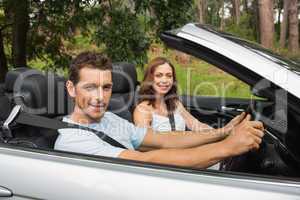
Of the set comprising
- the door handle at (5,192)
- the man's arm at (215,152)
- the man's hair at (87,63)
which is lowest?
the door handle at (5,192)

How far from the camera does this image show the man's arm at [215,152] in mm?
1902

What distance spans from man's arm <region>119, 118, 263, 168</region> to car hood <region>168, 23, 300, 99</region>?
0.59ft

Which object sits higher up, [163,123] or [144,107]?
[144,107]

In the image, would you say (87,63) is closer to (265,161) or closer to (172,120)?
(265,161)

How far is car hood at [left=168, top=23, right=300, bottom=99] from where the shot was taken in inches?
72.6

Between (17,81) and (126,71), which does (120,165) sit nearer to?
(17,81)

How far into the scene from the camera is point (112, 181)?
72.2 inches

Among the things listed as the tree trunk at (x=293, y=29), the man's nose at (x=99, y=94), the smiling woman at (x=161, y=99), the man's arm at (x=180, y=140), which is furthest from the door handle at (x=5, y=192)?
the tree trunk at (x=293, y=29)

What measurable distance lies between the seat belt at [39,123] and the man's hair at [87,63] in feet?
0.73

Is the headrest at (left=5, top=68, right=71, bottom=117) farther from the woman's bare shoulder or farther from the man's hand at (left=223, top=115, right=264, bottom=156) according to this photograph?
the man's hand at (left=223, top=115, right=264, bottom=156)

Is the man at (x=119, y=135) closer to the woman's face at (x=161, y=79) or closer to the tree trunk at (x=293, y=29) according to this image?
the woman's face at (x=161, y=79)

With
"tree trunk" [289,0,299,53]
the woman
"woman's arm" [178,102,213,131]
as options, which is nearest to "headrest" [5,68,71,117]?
the woman

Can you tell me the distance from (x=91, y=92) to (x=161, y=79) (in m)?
1.19

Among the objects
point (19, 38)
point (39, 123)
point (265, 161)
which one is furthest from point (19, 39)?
point (265, 161)
